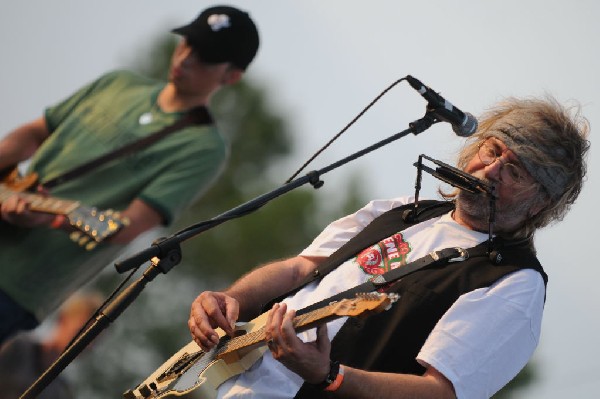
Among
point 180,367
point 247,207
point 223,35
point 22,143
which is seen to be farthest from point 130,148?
point 247,207

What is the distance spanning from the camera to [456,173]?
11.2 feet

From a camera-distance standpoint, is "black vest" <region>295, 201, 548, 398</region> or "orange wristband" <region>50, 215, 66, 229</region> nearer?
"black vest" <region>295, 201, 548, 398</region>

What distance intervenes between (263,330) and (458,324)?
0.61 metres

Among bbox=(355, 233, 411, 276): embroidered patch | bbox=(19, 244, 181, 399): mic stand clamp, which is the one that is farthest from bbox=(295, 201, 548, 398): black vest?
bbox=(19, 244, 181, 399): mic stand clamp

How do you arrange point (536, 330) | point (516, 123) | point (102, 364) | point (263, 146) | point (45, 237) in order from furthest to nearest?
point (102, 364) < point (263, 146) < point (45, 237) < point (516, 123) < point (536, 330)

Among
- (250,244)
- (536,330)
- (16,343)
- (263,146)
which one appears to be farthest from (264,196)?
(250,244)

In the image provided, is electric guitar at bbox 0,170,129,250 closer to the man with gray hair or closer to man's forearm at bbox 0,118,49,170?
man's forearm at bbox 0,118,49,170

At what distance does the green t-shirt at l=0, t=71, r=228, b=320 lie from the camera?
5.07m

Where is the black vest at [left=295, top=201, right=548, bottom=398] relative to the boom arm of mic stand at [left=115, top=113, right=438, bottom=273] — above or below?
below

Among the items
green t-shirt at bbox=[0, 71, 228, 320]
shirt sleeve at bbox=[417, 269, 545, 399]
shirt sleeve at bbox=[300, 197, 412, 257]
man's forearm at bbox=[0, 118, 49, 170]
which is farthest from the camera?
man's forearm at bbox=[0, 118, 49, 170]

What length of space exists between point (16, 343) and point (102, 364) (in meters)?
5.30

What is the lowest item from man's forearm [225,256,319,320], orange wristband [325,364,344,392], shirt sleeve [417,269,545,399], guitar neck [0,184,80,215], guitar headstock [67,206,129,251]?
shirt sleeve [417,269,545,399]

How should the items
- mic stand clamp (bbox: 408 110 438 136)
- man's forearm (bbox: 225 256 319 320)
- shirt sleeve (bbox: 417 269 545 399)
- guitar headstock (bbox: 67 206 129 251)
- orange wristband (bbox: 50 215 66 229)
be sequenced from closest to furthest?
shirt sleeve (bbox: 417 269 545 399)
mic stand clamp (bbox: 408 110 438 136)
man's forearm (bbox: 225 256 319 320)
guitar headstock (bbox: 67 206 129 251)
orange wristband (bbox: 50 215 66 229)

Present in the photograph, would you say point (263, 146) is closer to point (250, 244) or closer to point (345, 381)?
point (250, 244)
